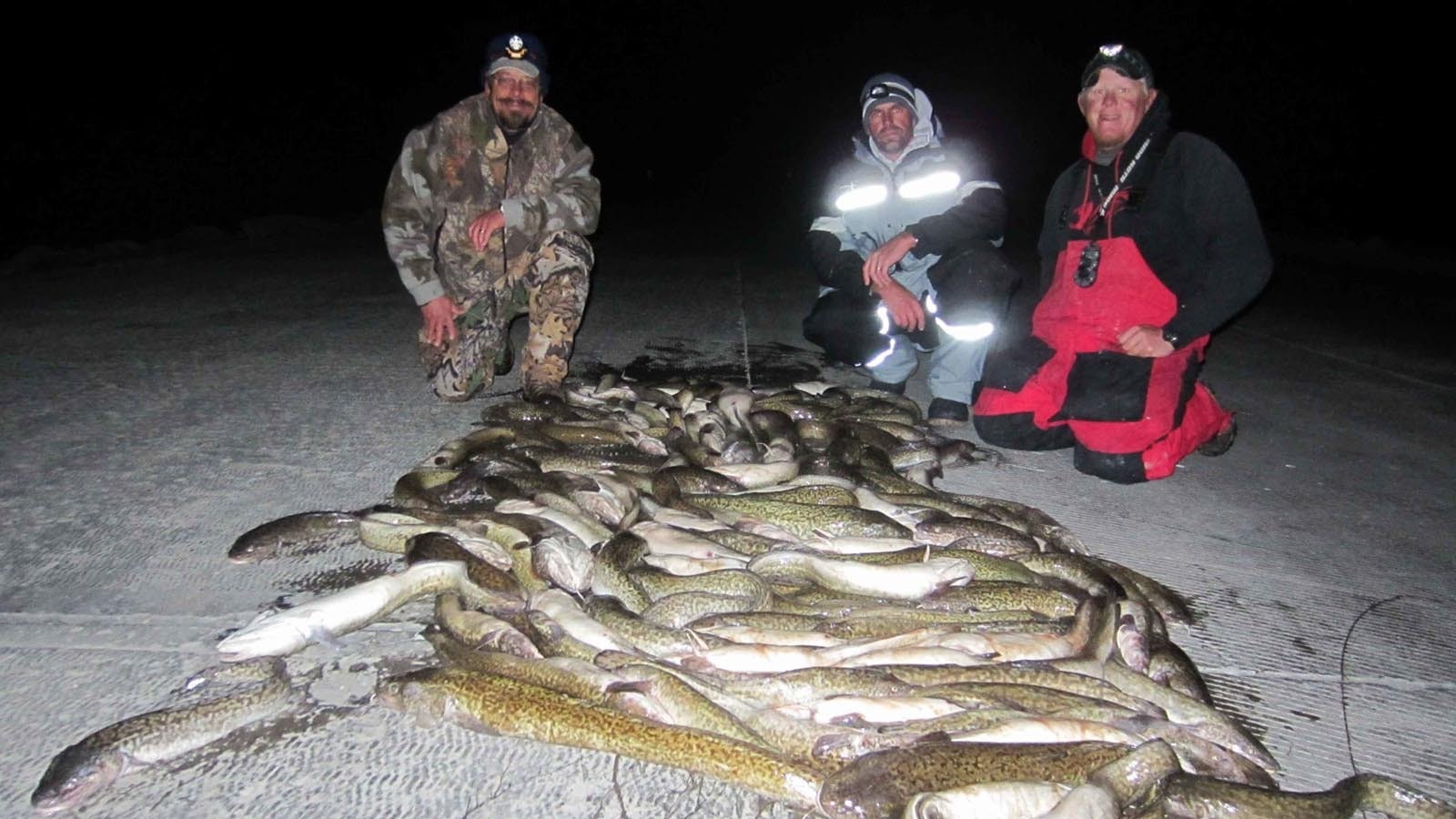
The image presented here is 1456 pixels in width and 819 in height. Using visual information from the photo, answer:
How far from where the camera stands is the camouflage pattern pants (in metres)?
5.29

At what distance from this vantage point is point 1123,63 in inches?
174

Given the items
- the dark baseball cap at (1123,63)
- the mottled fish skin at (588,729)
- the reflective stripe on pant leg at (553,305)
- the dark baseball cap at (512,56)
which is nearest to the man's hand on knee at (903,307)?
the dark baseball cap at (1123,63)

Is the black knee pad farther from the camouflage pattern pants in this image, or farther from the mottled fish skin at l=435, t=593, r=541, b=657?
the mottled fish skin at l=435, t=593, r=541, b=657

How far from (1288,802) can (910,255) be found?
411 centimetres

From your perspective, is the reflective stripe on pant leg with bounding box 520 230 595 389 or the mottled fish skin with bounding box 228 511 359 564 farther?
the reflective stripe on pant leg with bounding box 520 230 595 389

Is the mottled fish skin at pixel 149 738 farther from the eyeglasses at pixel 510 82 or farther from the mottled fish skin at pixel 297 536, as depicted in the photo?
the eyeglasses at pixel 510 82

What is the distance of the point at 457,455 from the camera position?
153 inches

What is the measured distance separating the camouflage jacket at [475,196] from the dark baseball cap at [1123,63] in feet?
9.91

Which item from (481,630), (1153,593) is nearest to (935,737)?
(481,630)

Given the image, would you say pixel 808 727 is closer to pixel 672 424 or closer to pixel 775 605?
pixel 775 605

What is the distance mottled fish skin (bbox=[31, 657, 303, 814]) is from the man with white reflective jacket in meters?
3.96

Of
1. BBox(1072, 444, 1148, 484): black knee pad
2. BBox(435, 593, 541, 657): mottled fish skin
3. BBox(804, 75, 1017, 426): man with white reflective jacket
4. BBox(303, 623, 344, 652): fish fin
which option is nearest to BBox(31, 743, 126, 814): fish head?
BBox(303, 623, 344, 652): fish fin

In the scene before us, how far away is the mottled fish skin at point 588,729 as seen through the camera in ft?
6.68

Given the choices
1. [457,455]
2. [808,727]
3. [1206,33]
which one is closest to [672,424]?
[457,455]
